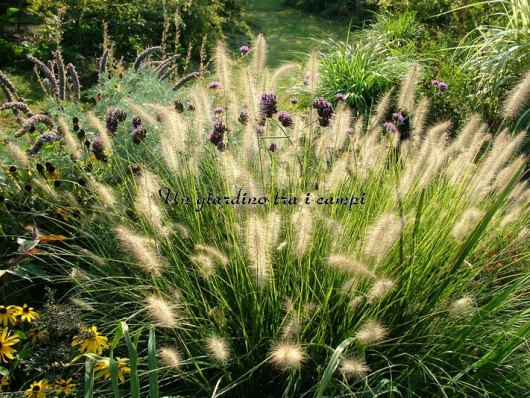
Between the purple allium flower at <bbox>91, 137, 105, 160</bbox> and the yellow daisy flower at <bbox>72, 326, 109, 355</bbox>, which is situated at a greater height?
the purple allium flower at <bbox>91, 137, 105, 160</bbox>

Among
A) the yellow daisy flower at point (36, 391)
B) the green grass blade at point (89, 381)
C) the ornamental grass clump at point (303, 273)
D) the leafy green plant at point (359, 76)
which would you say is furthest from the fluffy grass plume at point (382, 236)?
the leafy green plant at point (359, 76)

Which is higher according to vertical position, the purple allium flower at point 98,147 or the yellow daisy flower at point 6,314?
the purple allium flower at point 98,147

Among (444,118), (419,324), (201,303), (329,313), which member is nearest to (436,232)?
(419,324)

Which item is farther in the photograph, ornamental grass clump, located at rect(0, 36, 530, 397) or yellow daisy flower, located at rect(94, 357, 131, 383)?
yellow daisy flower, located at rect(94, 357, 131, 383)

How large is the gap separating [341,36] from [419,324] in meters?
10.2

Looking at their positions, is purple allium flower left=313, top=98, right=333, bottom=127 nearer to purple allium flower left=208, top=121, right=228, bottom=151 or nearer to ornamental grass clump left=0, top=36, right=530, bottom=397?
ornamental grass clump left=0, top=36, right=530, bottom=397

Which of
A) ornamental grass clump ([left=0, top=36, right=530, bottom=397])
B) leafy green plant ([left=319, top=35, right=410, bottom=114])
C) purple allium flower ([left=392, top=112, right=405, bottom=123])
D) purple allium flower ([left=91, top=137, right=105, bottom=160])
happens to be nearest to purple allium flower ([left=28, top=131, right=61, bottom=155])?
ornamental grass clump ([left=0, top=36, right=530, bottom=397])

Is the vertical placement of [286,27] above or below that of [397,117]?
below

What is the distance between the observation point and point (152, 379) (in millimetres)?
1434

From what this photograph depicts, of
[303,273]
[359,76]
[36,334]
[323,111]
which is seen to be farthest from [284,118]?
[359,76]

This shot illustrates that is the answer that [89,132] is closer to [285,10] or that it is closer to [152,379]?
[152,379]

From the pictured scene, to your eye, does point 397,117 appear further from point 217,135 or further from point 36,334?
point 36,334

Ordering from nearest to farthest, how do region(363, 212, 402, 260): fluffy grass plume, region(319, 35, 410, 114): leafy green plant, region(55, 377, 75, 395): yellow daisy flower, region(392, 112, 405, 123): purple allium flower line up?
1. region(363, 212, 402, 260): fluffy grass plume
2. region(55, 377, 75, 395): yellow daisy flower
3. region(392, 112, 405, 123): purple allium flower
4. region(319, 35, 410, 114): leafy green plant

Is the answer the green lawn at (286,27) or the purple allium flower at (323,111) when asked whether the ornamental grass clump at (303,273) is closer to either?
the purple allium flower at (323,111)
